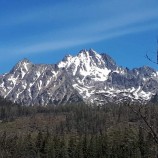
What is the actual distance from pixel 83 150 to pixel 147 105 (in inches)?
6283

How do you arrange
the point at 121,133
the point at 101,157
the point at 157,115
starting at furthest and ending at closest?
the point at 121,133
the point at 101,157
the point at 157,115

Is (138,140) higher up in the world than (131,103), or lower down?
higher up

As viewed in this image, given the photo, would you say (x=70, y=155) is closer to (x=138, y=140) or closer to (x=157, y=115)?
(x=138, y=140)

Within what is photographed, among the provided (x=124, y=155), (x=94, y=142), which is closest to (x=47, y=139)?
(x=94, y=142)

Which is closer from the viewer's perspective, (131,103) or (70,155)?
(131,103)

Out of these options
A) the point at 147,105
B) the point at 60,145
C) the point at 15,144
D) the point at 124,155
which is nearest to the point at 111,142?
the point at 124,155

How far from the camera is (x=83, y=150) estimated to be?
169000 millimetres

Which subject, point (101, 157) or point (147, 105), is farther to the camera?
point (101, 157)

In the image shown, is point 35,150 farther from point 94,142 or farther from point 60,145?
point 94,142

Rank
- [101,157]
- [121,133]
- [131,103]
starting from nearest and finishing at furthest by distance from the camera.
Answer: [131,103]
[101,157]
[121,133]

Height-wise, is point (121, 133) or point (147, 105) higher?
point (121, 133)

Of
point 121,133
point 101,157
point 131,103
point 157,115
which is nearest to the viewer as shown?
point 157,115

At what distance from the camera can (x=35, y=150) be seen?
574 feet

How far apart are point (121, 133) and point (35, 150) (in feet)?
130
